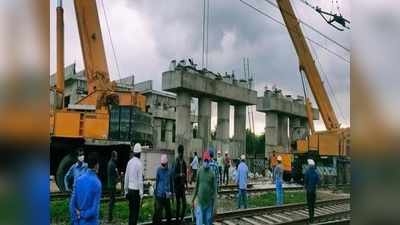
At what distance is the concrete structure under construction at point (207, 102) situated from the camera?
2905 cm

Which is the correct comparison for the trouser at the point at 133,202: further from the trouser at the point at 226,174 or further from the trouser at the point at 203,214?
the trouser at the point at 226,174

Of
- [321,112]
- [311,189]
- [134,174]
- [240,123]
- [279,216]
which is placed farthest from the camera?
[240,123]

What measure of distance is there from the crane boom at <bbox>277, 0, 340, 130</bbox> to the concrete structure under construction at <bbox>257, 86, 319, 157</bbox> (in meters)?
6.72

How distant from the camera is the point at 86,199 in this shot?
5938mm

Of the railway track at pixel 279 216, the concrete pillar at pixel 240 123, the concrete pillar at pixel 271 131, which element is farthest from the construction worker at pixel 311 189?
the concrete pillar at pixel 271 131

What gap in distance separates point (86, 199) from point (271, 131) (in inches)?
1280

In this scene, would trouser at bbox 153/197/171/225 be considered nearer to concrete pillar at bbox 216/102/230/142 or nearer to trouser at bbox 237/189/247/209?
trouser at bbox 237/189/247/209

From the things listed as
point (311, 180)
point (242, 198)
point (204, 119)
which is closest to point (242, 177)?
point (242, 198)

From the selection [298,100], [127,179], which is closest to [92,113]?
[127,179]

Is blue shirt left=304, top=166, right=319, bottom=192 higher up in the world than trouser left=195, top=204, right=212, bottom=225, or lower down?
higher up

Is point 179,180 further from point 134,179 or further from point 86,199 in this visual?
point 86,199

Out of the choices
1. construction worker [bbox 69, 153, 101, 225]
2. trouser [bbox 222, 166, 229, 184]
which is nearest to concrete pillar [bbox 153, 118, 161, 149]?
trouser [bbox 222, 166, 229, 184]

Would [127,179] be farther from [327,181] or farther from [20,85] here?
[327,181]

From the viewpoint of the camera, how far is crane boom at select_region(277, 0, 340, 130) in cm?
2811
